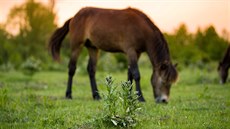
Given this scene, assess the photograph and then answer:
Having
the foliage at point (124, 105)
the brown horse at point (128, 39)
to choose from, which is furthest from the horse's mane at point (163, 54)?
the foliage at point (124, 105)

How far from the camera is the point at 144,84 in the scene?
1414cm

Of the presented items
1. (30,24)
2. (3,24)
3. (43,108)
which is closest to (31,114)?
(43,108)

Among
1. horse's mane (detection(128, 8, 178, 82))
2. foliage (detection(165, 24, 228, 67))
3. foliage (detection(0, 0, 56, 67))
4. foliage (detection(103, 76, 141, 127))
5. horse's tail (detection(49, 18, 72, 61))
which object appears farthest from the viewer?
foliage (detection(165, 24, 228, 67))

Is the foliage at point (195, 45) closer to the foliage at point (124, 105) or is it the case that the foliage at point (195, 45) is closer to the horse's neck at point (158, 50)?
→ the horse's neck at point (158, 50)

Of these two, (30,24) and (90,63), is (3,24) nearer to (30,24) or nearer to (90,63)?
(30,24)

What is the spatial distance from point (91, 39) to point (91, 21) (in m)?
0.53

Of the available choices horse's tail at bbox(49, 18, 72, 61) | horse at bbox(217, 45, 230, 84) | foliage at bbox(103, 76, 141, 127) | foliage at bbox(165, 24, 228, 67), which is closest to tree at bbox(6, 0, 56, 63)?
foliage at bbox(165, 24, 228, 67)

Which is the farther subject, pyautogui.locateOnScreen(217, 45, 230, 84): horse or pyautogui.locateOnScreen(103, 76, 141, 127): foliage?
pyautogui.locateOnScreen(217, 45, 230, 84): horse

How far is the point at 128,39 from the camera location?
983 cm

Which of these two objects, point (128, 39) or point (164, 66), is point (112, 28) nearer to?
point (128, 39)

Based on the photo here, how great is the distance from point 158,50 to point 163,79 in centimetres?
78

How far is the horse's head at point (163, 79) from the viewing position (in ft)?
30.9

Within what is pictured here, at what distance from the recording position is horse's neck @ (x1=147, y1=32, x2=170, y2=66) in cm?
966

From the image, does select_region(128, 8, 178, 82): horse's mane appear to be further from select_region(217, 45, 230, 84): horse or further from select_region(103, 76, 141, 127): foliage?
select_region(217, 45, 230, 84): horse
